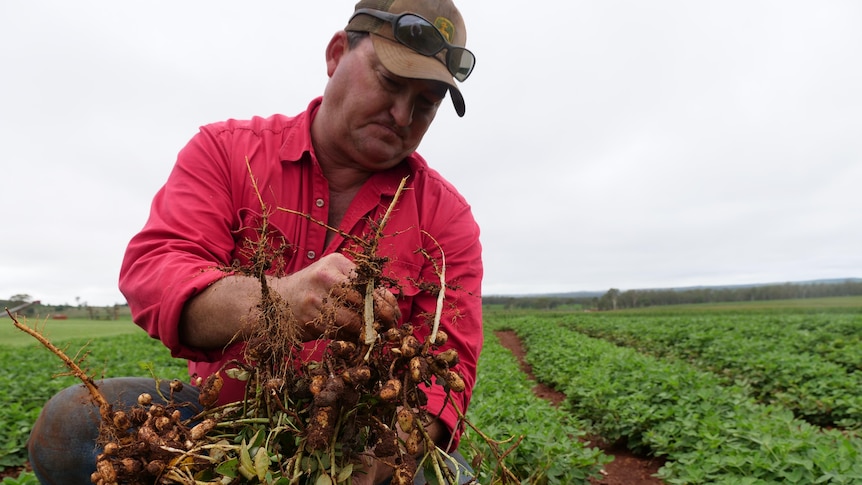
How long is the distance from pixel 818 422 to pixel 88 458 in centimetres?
693

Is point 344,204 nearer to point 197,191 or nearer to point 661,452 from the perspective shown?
point 197,191

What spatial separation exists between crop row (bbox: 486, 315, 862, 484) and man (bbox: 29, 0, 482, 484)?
2.15 meters

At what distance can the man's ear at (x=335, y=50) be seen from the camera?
6.85 ft

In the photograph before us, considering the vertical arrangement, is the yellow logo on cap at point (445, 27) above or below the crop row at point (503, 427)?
above

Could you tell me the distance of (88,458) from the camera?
1.67 m

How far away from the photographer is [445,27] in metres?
2.03

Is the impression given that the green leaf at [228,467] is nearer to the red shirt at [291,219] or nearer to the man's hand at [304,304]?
the man's hand at [304,304]

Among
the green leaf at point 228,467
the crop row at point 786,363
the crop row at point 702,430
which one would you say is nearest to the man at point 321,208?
the green leaf at point 228,467

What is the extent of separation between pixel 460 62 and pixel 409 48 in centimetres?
29

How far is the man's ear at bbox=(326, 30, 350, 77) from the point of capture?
2088 mm

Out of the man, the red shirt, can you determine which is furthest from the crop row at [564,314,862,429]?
the man

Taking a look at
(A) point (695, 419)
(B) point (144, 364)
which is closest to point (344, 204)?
(B) point (144, 364)

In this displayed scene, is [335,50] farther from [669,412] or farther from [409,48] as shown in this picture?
[669,412]

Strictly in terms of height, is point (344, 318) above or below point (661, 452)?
above
